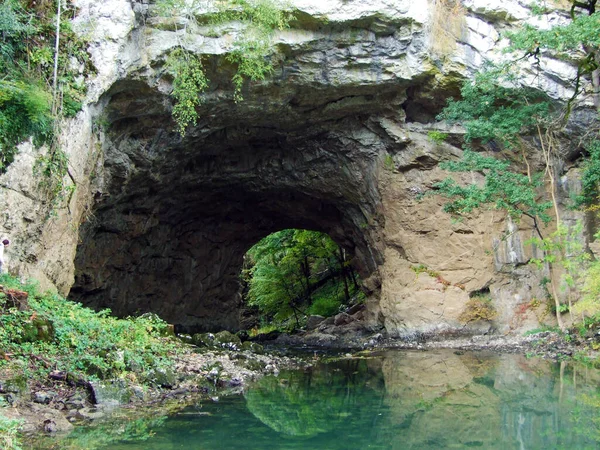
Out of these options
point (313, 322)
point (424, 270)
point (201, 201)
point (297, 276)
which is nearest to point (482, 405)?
point (424, 270)

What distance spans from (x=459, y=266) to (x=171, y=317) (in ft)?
39.1

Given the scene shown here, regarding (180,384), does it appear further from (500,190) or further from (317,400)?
(500,190)

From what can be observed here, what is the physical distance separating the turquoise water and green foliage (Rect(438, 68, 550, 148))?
621 cm

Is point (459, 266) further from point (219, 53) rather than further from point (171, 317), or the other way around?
point (171, 317)

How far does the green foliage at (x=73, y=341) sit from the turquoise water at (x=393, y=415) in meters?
1.28

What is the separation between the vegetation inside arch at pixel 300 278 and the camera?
2736cm

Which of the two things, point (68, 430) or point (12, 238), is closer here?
point (68, 430)

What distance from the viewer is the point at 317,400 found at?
24.6 feet

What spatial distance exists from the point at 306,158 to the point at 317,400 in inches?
435

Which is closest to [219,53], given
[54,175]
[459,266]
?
[54,175]

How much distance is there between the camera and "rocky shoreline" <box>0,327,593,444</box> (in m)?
5.97

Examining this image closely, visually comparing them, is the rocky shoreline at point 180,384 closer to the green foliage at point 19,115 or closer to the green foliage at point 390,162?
the green foliage at point 19,115

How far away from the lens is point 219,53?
12789 mm

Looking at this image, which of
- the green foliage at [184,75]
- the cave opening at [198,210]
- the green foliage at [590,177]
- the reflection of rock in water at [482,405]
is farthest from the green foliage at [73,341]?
the green foliage at [590,177]
